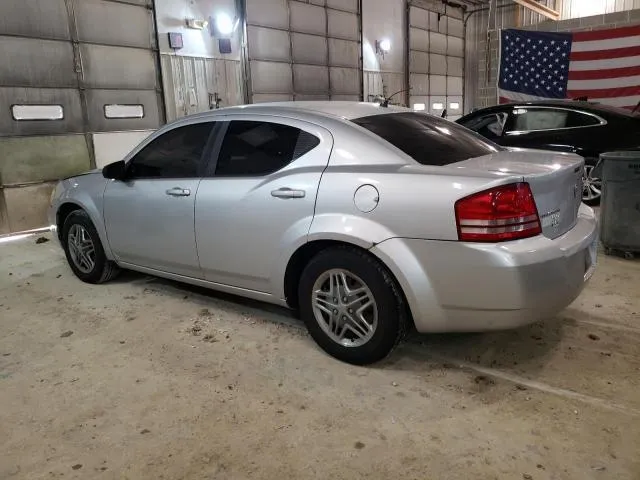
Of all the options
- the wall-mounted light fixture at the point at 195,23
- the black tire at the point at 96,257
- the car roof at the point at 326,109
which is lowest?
the black tire at the point at 96,257

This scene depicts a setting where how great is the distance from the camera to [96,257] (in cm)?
425

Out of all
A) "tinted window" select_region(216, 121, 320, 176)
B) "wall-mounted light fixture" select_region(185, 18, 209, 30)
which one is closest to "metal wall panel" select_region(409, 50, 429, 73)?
"wall-mounted light fixture" select_region(185, 18, 209, 30)

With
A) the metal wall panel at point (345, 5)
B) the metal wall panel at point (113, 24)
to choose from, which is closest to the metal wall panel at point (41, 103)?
the metal wall panel at point (113, 24)

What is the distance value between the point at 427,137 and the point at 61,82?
6095mm

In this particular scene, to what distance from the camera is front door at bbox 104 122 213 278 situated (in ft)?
11.3

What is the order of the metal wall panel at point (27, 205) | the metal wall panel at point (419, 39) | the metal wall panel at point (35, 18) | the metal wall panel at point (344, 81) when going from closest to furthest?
the metal wall panel at point (35, 18), the metal wall panel at point (27, 205), the metal wall panel at point (344, 81), the metal wall panel at point (419, 39)

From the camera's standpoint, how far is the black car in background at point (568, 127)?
20.2ft

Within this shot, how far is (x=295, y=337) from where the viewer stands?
3268 millimetres

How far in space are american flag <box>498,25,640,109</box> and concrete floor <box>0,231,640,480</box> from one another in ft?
31.4

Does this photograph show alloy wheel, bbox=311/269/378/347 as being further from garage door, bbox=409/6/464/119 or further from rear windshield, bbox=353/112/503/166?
garage door, bbox=409/6/464/119

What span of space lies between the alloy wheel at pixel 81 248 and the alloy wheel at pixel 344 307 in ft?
7.61

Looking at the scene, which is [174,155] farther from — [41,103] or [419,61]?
[419,61]

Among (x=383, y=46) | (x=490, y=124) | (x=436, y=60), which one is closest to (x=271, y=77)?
(x=383, y=46)

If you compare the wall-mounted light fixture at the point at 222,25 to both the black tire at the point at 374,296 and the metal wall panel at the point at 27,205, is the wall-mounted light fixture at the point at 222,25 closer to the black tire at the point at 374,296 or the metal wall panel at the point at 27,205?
the metal wall panel at the point at 27,205
